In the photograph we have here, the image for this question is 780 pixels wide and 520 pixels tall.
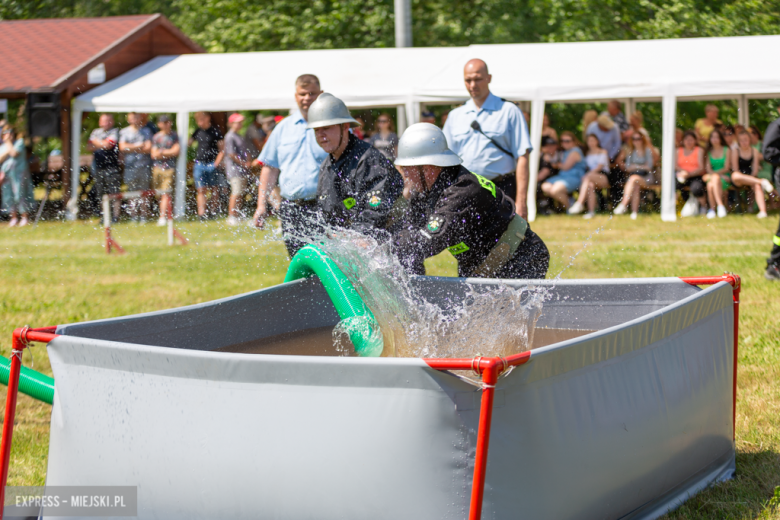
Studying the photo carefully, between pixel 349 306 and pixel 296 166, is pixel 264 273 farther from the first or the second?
pixel 349 306

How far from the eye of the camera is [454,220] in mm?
4754

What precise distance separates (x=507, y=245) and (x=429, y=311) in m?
0.75

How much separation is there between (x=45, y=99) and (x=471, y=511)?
1646 centimetres

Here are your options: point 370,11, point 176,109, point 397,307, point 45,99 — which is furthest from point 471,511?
point 370,11

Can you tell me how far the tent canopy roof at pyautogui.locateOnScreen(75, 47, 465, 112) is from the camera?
1555 centimetres

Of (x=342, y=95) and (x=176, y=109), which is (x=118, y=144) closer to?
(x=176, y=109)

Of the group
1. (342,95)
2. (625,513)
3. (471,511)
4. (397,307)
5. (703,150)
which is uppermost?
(342,95)

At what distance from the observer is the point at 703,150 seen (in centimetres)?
1508

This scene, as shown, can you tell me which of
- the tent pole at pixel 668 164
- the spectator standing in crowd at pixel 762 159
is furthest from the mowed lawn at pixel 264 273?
the spectator standing in crowd at pixel 762 159

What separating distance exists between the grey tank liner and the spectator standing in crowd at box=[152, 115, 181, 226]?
12.8 m

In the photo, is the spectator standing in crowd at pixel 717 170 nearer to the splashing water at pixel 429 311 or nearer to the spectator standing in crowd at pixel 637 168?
the spectator standing in crowd at pixel 637 168

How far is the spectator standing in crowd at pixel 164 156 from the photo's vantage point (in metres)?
16.0

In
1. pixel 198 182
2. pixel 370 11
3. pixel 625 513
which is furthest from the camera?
pixel 370 11

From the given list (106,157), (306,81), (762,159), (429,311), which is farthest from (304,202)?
(106,157)
